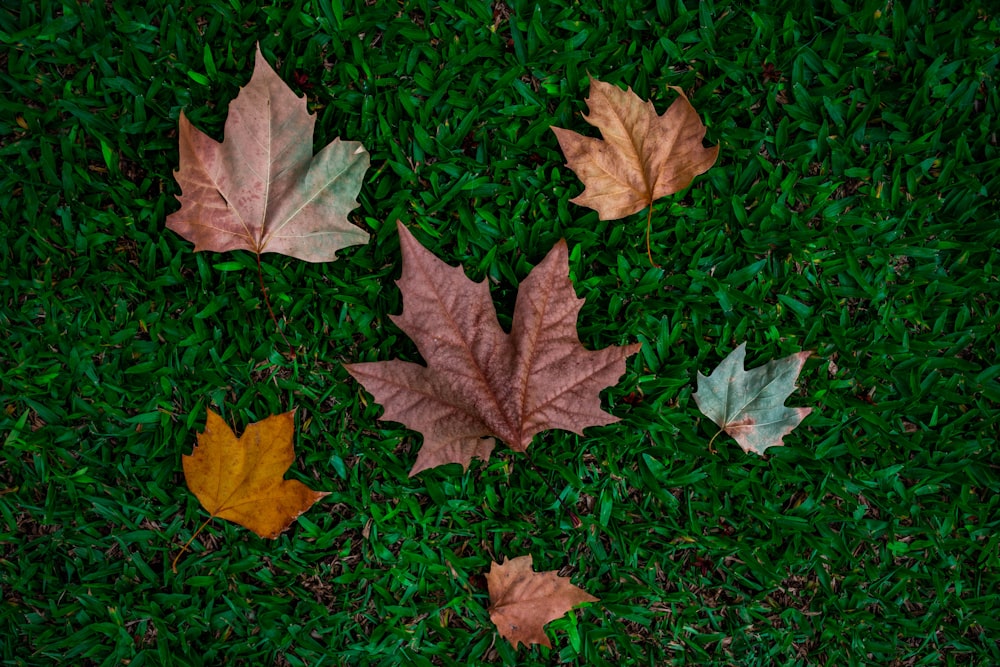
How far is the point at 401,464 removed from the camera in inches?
84.4

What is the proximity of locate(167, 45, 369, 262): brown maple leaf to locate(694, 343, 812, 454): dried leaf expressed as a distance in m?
1.19

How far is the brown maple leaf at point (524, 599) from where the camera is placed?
6.92ft

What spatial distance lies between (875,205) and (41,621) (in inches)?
112

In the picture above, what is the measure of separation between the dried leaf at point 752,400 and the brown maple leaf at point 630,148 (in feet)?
1.76

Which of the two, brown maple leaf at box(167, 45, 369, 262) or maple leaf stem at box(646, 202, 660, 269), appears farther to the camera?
maple leaf stem at box(646, 202, 660, 269)

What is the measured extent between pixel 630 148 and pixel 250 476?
1.46 meters

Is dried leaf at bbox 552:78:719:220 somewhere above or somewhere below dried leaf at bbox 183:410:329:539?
above

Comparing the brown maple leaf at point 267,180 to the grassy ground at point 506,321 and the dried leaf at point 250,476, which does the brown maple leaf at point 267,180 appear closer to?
the grassy ground at point 506,321

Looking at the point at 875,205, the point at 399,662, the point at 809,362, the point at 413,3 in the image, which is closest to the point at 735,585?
the point at 809,362

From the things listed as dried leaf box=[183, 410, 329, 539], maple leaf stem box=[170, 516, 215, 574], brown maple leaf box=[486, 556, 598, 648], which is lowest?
brown maple leaf box=[486, 556, 598, 648]

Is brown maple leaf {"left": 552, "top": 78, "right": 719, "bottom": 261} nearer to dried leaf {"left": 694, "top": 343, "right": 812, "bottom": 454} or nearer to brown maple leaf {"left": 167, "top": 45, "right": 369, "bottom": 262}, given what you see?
dried leaf {"left": 694, "top": 343, "right": 812, "bottom": 454}

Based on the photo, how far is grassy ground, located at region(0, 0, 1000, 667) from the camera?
2125 mm

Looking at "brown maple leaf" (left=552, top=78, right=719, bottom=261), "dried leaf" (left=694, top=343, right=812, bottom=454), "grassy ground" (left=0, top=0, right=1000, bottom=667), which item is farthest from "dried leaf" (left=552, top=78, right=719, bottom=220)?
"dried leaf" (left=694, top=343, right=812, bottom=454)

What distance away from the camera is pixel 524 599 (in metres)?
2.12
